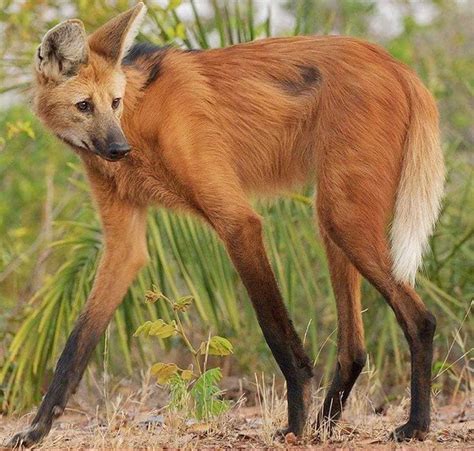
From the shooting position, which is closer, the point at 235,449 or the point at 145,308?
the point at 235,449

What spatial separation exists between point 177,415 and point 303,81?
1410 millimetres

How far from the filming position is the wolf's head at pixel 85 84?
11.8 ft

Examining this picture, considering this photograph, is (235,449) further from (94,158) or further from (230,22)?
(230,22)

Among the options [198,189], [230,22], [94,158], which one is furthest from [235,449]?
[230,22]

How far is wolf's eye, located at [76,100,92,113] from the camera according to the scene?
145 inches

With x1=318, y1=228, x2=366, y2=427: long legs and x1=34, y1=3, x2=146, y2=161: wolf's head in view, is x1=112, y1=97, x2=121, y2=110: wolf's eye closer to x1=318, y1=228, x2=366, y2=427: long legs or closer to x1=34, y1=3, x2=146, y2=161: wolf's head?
x1=34, y1=3, x2=146, y2=161: wolf's head

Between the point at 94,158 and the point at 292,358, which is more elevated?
the point at 94,158

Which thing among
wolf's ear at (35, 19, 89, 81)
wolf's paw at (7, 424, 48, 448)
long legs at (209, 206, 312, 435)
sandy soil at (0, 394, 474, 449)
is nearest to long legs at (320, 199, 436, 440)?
sandy soil at (0, 394, 474, 449)

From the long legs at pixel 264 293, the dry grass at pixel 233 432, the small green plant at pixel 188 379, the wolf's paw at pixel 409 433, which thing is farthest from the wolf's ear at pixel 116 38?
the wolf's paw at pixel 409 433

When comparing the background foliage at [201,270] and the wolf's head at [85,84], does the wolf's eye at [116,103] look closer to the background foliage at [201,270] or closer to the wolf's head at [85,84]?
the wolf's head at [85,84]

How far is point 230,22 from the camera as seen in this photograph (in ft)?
17.8

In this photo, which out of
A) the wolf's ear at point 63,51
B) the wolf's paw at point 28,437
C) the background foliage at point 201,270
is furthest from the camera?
the background foliage at point 201,270

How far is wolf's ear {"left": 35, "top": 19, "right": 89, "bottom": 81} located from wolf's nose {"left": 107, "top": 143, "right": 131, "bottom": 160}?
1.21 feet

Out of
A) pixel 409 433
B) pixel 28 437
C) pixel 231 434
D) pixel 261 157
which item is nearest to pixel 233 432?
pixel 231 434
